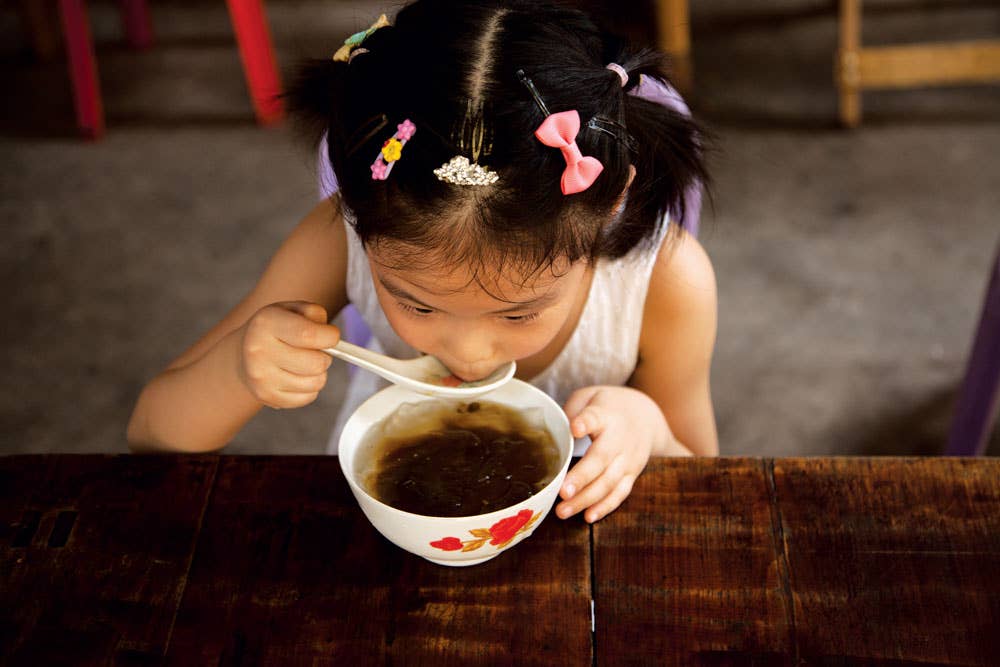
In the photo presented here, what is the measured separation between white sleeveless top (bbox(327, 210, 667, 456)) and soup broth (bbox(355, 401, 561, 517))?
0.25 m

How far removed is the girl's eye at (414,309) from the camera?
3.03 ft

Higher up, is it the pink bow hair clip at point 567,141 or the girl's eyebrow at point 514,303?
the pink bow hair clip at point 567,141

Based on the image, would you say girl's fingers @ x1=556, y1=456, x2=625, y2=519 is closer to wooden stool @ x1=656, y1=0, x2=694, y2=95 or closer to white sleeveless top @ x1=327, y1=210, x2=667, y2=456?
white sleeveless top @ x1=327, y1=210, x2=667, y2=456

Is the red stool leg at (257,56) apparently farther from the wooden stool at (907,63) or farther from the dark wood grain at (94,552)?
the dark wood grain at (94,552)

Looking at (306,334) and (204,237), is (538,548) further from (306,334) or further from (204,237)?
(204,237)

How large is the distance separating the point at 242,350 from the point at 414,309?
17cm

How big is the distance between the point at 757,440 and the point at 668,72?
3.70 ft

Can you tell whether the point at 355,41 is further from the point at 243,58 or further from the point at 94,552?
the point at 243,58

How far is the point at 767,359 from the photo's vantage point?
7.02 feet

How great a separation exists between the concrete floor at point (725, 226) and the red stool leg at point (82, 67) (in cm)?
6

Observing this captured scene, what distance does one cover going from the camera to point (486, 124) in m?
0.80

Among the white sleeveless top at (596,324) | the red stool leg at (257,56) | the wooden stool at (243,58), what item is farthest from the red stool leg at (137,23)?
the white sleeveless top at (596,324)

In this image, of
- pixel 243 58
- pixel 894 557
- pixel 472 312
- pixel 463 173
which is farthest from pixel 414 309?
pixel 243 58

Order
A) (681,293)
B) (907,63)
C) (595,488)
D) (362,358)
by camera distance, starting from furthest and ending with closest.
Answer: (907,63) < (681,293) < (362,358) < (595,488)
